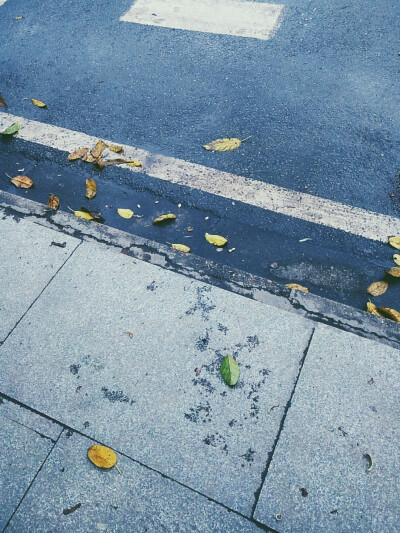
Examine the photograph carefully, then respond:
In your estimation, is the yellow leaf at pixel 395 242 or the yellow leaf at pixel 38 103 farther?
the yellow leaf at pixel 38 103

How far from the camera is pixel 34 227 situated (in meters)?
2.66

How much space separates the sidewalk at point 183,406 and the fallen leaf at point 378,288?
0.31 m

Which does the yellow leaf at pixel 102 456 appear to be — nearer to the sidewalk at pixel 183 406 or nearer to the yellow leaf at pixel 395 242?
the sidewalk at pixel 183 406

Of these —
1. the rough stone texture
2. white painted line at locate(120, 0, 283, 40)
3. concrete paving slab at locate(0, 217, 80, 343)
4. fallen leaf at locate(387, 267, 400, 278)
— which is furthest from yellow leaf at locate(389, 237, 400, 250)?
white painted line at locate(120, 0, 283, 40)

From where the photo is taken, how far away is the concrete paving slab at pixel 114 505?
5.23ft

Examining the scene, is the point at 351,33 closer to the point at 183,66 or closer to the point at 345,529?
the point at 183,66

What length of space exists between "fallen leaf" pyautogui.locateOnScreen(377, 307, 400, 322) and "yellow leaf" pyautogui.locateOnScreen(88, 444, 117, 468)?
1706 mm

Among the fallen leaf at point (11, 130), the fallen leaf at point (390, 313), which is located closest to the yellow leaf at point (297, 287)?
the fallen leaf at point (390, 313)

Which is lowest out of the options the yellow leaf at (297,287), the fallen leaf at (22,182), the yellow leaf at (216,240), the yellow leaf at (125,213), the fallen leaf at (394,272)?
the fallen leaf at (394,272)

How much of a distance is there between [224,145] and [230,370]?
201cm

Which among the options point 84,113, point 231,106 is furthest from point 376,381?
point 84,113

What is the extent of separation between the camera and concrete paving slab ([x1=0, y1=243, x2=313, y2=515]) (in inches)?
69.3

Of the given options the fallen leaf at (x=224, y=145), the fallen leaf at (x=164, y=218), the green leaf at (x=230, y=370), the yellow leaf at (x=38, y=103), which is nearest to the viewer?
the green leaf at (x=230, y=370)

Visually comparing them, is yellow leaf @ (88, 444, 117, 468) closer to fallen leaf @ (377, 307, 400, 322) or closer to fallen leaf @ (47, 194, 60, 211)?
fallen leaf @ (377, 307, 400, 322)
